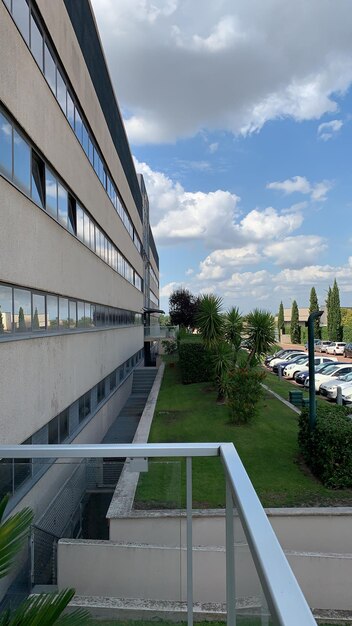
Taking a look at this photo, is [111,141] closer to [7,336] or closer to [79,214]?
[79,214]

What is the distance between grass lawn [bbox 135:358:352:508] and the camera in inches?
110

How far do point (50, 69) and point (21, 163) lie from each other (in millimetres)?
3176

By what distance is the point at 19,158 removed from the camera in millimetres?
7211

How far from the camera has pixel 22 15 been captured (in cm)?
730

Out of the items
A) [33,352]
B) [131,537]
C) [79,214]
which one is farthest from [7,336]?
[79,214]

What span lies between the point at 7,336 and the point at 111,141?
45.5 feet

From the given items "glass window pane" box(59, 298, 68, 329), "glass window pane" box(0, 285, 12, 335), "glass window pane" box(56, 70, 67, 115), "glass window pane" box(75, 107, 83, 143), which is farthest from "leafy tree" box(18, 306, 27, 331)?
"glass window pane" box(75, 107, 83, 143)

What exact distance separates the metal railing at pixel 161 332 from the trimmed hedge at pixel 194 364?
1266 centimetres

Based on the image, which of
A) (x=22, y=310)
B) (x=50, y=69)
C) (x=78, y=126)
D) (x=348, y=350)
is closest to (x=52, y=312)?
(x=22, y=310)

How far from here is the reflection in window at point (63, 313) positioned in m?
10.3

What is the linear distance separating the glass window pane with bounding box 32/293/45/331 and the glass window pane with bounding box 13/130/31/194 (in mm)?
1963

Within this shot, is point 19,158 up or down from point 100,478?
up

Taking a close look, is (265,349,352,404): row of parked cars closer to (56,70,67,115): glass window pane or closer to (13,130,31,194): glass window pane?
(56,70,67,115): glass window pane

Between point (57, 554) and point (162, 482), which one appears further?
point (162, 482)
